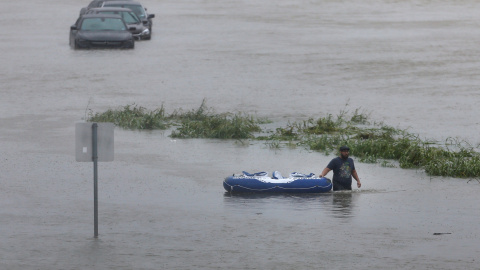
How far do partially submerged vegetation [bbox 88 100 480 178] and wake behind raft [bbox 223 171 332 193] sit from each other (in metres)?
3.20

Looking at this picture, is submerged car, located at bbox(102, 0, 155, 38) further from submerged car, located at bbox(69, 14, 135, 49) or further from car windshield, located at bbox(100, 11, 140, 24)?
submerged car, located at bbox(69, 14, 135, 49)

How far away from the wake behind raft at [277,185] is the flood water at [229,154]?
19cm

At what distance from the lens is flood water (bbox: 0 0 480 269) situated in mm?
15258

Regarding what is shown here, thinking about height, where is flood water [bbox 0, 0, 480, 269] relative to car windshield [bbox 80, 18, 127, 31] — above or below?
below

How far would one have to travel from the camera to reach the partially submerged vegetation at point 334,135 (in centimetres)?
2272

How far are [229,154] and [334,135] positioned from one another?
10.5 ft

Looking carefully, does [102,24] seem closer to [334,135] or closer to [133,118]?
[133,118]

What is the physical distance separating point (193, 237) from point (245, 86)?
64.8 feet

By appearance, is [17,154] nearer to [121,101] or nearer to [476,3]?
[121,101]

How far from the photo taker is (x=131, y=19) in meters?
45.9

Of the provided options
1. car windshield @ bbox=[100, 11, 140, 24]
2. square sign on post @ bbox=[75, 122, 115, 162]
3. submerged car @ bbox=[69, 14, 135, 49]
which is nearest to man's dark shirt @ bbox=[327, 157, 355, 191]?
square sign on post @ bbox=[75, 122, 115, 162]

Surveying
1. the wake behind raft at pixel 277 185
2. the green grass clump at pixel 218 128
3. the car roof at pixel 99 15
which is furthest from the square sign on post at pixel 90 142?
the car roof at pixel 99 15

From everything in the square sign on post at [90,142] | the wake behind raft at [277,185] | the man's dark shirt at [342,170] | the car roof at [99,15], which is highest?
the car roof at [99,15]

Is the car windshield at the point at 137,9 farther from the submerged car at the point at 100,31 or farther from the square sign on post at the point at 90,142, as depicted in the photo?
the square sign on post at the point at 90,142
